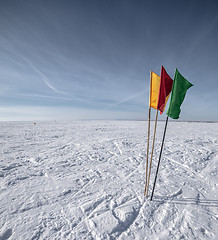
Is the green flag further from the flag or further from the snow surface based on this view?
the snow surface

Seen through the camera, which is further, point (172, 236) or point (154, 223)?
point (154, 223)

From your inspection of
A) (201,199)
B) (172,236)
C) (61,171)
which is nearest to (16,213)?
(61,171)

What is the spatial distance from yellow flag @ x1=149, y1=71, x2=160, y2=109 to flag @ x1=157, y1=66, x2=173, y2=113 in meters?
0.12

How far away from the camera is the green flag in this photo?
2.35 meters

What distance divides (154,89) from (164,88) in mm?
196

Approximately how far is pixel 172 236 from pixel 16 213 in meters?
3.08

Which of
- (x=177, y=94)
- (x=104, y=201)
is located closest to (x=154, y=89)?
(x=177, y=94)

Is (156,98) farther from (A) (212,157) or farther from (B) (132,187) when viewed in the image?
(A) (212,157)

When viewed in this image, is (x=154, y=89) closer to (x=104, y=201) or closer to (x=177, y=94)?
(x=177, y=94)

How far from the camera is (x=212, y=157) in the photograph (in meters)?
5.90

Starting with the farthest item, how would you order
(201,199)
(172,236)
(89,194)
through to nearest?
1. (89,194)
2. (201,199)
3. (172,236)

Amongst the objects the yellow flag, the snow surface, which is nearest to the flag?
the yellow flag

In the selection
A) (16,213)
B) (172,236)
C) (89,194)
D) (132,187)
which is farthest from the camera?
(132,187)

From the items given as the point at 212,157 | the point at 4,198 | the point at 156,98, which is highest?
the point at 156,98
